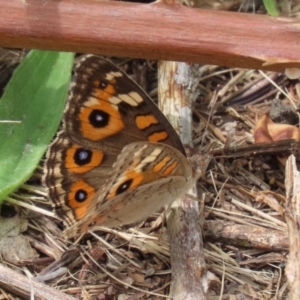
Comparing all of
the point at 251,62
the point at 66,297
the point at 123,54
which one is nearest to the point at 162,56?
the point at 123,54

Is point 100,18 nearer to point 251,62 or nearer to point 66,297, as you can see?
point 251,62

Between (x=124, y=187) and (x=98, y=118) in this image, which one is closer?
(x=124, y=187)

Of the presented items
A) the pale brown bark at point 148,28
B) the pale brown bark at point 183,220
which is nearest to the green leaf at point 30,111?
the pale brown bark at point 183,220

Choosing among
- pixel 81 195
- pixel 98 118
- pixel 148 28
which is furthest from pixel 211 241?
pixel 148 28

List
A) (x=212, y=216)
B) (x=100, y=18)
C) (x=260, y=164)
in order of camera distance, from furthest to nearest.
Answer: (x=260, y=164) < (x=212, y=216) < (x=100, y=18)

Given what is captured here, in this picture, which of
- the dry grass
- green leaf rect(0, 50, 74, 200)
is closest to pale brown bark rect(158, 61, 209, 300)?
the dry grass

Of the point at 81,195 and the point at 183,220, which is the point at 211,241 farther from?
the point at 81,195

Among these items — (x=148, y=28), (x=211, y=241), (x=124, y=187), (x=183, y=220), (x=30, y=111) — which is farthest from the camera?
(x=30, y=111)
